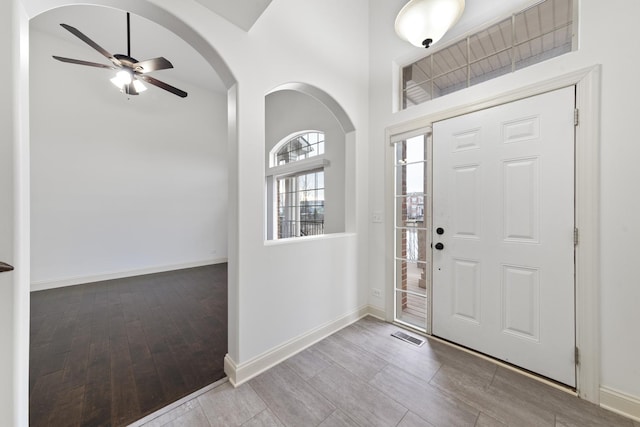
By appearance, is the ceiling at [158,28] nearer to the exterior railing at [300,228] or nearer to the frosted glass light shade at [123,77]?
the frosted glass light shade at [123,77]

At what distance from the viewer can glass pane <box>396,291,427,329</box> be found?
8.39 feet

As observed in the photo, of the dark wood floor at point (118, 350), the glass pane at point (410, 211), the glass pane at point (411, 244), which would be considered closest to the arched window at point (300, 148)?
the glass pane at point (410, 211)

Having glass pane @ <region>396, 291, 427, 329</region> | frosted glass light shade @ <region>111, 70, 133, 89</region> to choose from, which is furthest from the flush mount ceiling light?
frosted glass light shade @ <region>111, 70, 133, 89</region>

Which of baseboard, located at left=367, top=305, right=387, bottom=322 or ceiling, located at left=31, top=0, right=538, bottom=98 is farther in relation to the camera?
baseboard, located at left=367, top=305, right=387, bottom=322

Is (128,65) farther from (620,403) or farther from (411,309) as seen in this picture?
(620,403)

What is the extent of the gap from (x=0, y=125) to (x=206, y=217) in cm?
471

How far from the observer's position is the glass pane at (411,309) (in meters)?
2.56

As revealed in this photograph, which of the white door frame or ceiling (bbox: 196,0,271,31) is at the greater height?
ceiling (bbox: 196,0,271,31)

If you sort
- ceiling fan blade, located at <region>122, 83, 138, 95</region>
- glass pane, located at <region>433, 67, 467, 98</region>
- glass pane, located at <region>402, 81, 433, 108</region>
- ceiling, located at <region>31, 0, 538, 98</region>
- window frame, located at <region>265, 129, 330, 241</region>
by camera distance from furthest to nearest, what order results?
window frame, located at <region>265, 129, 330, 241</region> → ceiling fan blade, located at <region>122, 83, 138, 95</region> → glass pane, located at <region>402, 81, 433, 108</region> → glass pane, located at <region>433, 67, 467, 98</region> → ceiling, located at <region>31, 0, 538, 98</region>

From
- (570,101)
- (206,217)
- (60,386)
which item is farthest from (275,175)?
(570,101)

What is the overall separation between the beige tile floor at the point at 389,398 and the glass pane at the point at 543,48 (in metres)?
2.44

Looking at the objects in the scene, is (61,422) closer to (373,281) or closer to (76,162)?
(373,281)

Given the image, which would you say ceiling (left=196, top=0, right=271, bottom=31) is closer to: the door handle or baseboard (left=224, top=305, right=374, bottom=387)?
the door handle

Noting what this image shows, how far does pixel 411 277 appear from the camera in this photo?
8.90ft
